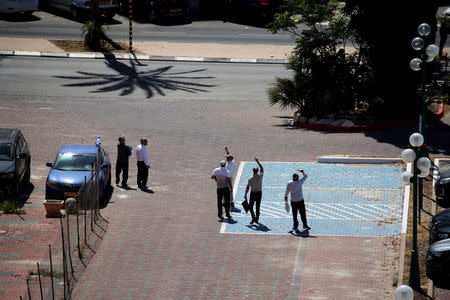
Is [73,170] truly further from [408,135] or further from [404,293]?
[404,293]

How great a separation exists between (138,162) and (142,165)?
15 centimetres

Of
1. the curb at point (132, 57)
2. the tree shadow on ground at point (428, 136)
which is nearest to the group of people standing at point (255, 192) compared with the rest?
the tree shadow on ground at point (428, 136)

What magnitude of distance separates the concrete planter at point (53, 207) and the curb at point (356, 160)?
8.45m

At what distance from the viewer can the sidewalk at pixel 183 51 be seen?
137 ft

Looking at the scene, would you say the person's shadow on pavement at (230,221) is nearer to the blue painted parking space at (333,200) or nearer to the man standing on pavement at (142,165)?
the blue painted parking space at (333,200)

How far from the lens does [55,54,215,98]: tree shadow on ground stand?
120 feet

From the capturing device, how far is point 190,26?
50.2 m

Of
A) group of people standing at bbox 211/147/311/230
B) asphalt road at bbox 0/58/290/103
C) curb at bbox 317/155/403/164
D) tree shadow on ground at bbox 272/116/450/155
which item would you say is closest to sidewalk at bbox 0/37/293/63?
asphalt road at bbox 0/58/290/103

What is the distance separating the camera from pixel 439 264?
17078 mm

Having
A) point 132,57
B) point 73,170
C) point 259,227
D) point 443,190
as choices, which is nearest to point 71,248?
point 259,227

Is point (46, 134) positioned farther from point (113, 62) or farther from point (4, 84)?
point (113, 62)

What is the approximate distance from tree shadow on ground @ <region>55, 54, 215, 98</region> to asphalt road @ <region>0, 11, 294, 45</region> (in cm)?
636

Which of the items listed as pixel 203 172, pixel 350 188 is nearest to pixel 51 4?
pixel 203 172

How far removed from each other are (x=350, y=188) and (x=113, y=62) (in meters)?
19.1
